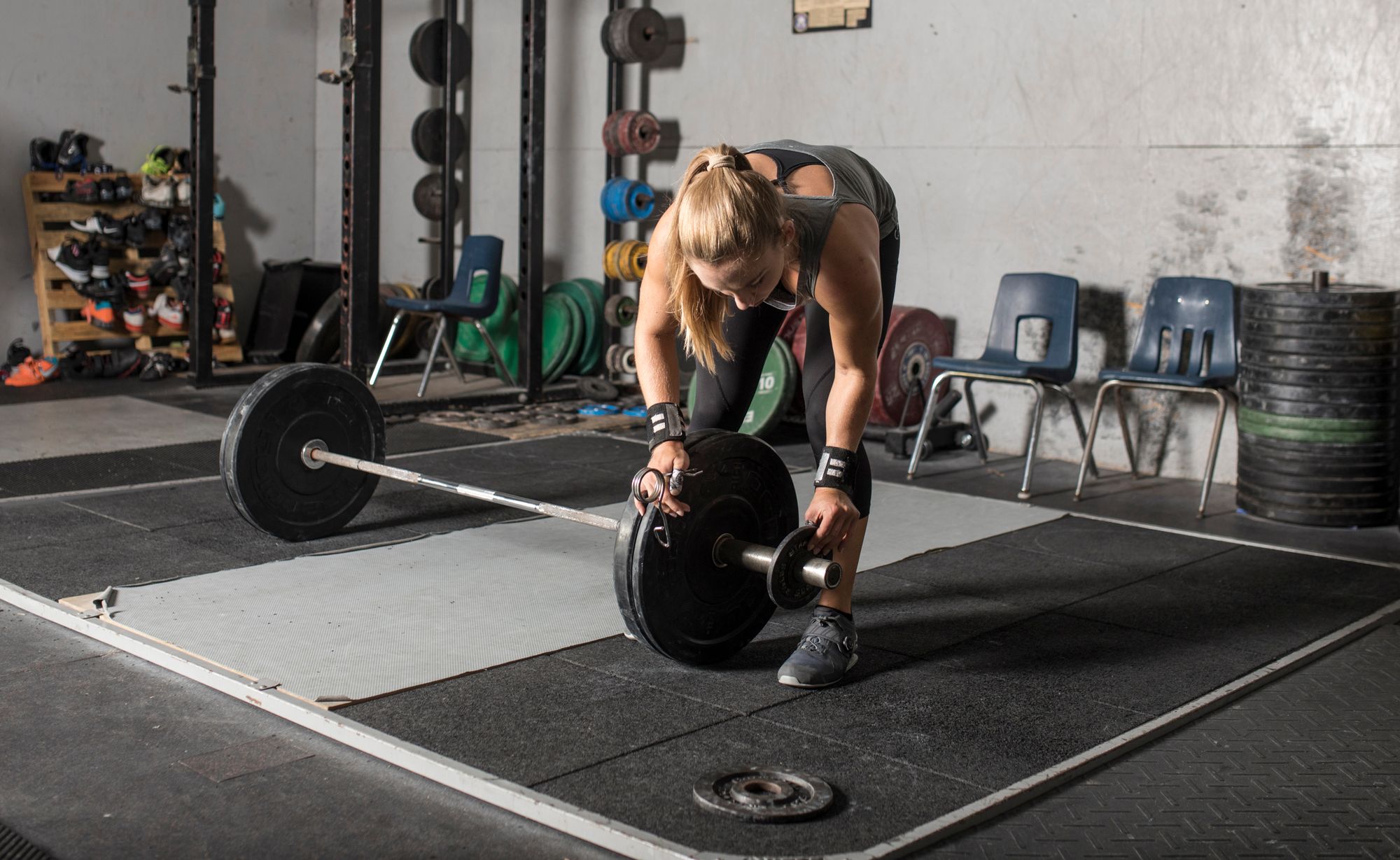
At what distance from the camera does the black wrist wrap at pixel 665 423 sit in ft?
7.34

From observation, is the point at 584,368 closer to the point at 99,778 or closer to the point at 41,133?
the point at 41,133

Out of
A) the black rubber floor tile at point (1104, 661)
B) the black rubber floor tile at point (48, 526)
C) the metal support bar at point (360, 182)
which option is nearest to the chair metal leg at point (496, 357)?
the metal support bar at point (360, 182)

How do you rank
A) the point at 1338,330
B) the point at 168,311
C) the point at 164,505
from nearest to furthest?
1. the point at 164,505
2. the point at 1338,330
3. the point at 168,311

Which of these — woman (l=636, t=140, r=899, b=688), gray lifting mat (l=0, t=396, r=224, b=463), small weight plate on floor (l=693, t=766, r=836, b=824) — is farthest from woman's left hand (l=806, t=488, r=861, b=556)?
gray lifting mat (l=0, t=396, r=224, b=463)

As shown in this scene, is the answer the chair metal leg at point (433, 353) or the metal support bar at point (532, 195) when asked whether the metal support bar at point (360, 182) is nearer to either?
the chair metal leg at point (433, 353)

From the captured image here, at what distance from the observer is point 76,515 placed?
141 inches

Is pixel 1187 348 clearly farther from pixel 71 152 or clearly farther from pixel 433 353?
pixel 71 152

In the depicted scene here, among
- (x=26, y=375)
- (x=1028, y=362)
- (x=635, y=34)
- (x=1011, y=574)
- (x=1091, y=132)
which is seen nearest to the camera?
(x=1011, y=574)

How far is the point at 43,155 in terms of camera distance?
21.4 ft

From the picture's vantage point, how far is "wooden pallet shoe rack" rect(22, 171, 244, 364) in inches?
256

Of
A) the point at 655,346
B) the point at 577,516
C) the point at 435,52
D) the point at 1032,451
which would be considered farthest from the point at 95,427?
the point at 655,346

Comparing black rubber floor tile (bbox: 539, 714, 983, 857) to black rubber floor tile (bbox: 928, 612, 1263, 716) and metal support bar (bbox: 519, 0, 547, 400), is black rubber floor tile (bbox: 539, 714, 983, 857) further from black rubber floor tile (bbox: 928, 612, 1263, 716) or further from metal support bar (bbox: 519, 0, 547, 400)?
metal support bar (bbox: 519, 0, 547, 400)

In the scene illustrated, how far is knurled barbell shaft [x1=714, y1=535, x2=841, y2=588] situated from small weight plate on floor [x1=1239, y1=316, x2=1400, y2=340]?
233cm

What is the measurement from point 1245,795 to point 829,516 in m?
0.78
